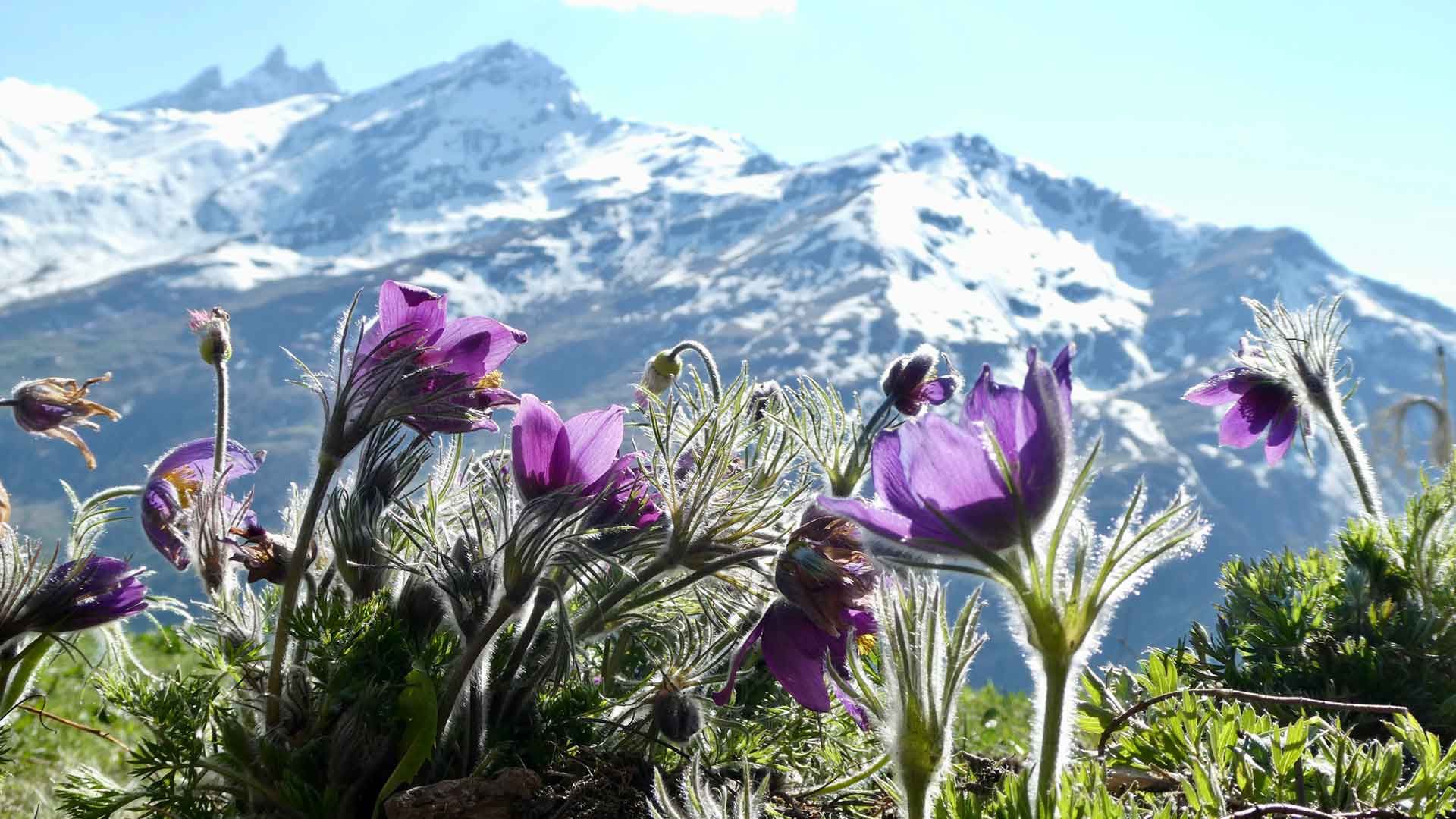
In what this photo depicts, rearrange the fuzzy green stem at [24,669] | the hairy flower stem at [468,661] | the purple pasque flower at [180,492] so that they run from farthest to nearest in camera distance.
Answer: the purple pasque flower at [180,492], the fuzzy green stem at [24,669], the hairy flower stem at [468,661]

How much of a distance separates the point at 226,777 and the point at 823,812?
0.84 metres

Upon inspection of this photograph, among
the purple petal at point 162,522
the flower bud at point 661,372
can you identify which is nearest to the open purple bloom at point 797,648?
the flower bud at point 661,372

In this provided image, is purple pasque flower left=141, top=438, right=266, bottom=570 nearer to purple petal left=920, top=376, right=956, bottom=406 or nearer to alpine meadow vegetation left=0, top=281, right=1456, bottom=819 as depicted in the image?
alpine meadow vegetation left=0, top=281, right=1456, bottom=819

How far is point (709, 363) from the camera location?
6.38 feet

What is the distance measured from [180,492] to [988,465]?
1512 millimetres

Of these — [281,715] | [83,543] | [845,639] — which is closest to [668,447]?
[845,639]

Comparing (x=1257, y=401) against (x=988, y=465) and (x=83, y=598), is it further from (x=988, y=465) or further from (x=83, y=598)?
(x=83, y=598)

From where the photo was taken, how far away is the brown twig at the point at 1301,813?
1.05 m

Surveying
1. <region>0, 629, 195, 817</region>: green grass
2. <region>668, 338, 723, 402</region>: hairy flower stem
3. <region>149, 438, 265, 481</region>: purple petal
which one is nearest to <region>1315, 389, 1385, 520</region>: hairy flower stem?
<region>668, 338, 723, 402</region>: hairy flower stem

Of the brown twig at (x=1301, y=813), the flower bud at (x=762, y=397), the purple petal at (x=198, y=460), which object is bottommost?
the brown twig at (x=1301, y=813)

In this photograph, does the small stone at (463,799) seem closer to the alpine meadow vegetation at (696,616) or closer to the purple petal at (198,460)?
the alpine meadow vegetation at (696,616)

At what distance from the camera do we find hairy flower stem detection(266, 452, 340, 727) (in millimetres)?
1532

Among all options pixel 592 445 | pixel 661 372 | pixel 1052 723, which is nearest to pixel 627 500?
pixel 592 445

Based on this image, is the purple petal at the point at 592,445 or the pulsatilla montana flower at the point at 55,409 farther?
the pulsatilla montana flower at the point at 55,409
